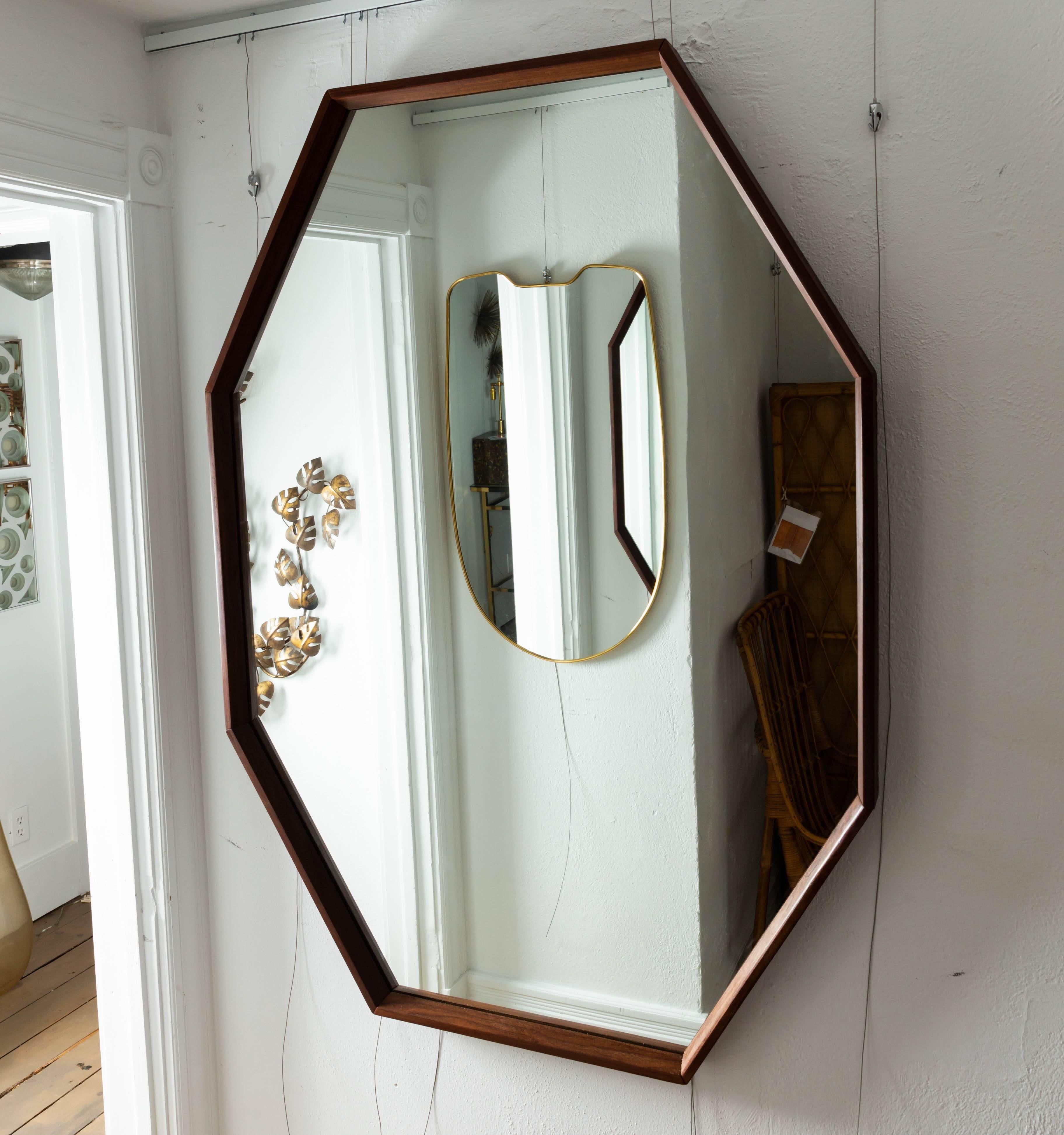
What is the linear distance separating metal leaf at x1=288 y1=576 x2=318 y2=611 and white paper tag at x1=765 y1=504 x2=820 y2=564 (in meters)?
0.60

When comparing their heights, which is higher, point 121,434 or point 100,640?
point 121,434

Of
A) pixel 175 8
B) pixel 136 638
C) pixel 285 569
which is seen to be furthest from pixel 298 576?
pixel 175 8

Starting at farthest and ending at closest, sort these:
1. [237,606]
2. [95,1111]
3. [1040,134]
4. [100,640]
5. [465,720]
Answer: [95,1111]
[100,640]
[237,606]
[465,720]
[1040,134]

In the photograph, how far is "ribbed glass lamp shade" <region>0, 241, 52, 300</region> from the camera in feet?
6.70

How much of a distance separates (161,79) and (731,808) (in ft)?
4.11

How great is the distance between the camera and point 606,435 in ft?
3.52

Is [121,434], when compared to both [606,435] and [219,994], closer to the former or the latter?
[606,435]

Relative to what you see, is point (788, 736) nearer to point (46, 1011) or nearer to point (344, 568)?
point (344, 568)

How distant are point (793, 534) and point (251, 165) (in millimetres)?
896

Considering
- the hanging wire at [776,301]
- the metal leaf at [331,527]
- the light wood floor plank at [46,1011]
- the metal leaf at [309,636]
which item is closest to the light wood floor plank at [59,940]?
the light wood floor plank at [46,1011]

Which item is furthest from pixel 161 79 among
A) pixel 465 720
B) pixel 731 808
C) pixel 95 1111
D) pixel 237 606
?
pixel 95 1111

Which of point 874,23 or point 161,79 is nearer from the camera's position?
point 874,23

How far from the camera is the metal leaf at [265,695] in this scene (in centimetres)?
132

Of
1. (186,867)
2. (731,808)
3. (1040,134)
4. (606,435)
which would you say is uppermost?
(1040,134)
